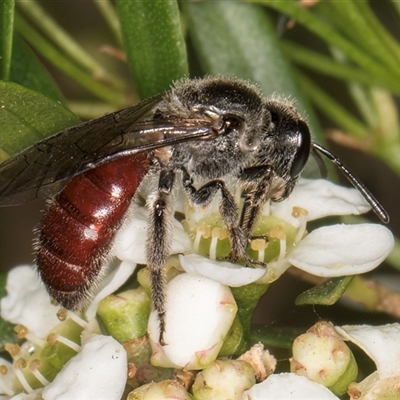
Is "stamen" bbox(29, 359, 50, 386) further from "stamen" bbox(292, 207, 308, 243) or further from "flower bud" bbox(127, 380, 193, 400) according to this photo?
"stamen" bbox(292, 207, 308, 243)

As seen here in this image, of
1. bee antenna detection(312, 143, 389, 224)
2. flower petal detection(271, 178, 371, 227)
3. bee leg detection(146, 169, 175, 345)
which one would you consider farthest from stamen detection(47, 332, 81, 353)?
bee antenna detection(312, 143, 389, 224)

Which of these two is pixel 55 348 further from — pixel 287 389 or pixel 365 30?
pixel 365 30

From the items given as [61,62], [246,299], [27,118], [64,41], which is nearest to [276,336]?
[246,299]

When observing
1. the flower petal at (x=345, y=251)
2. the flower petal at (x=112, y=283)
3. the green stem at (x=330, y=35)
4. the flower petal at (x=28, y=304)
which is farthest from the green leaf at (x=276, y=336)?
the green stem at (x=330, y=35)

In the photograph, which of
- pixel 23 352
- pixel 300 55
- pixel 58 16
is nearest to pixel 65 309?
pixel 23 352

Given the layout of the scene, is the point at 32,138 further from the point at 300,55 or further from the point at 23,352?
the point at 300,55
